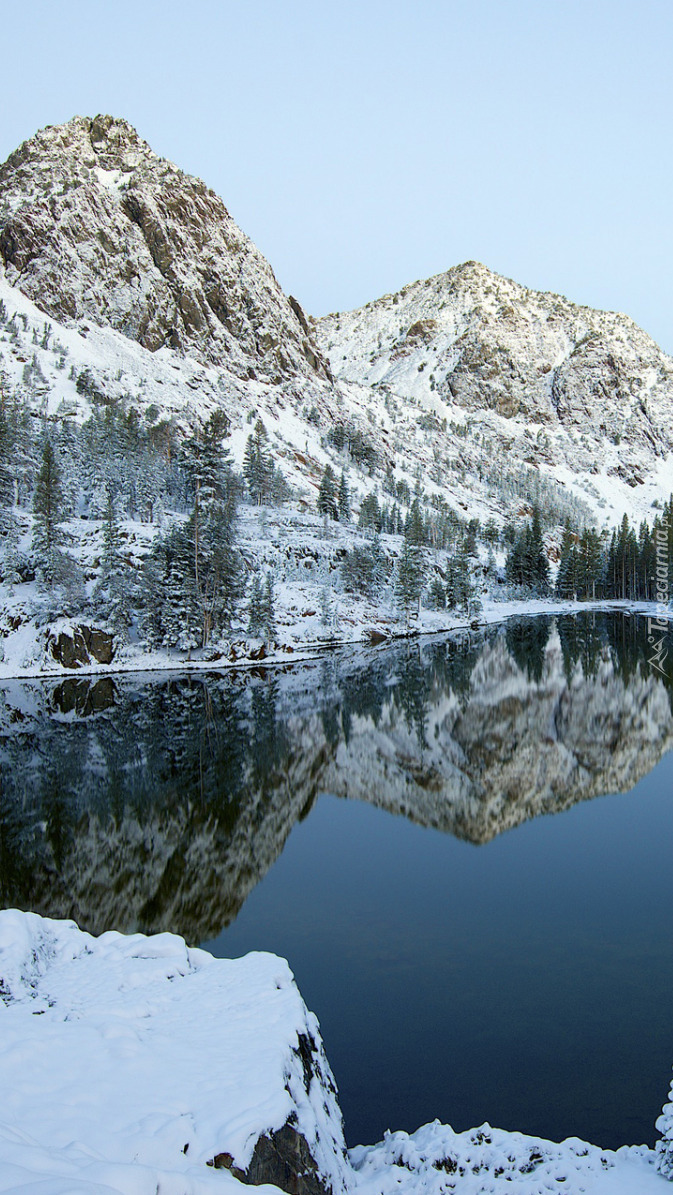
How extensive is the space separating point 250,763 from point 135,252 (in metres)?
181

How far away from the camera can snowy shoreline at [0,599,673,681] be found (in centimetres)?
5419

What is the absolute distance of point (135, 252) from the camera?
563 ft

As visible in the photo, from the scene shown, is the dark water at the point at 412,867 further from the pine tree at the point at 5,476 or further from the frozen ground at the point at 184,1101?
the pine tree at the point at 5,476

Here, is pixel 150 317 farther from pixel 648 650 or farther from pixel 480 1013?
pixel 480 1013

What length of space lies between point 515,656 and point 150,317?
479ft

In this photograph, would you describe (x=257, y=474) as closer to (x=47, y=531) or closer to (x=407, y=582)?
(x=407, y=582)

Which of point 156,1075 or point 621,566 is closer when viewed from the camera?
point 156,1075

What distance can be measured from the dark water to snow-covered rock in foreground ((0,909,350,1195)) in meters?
2.30

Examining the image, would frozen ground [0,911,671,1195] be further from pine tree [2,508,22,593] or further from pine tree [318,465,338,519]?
pine tree [318,465,338,519]

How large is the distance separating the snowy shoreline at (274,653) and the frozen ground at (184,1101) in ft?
155

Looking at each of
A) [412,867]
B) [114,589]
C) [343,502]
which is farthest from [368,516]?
[412,867]

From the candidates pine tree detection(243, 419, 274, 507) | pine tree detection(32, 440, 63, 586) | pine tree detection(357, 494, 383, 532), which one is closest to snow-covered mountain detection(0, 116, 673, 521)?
pine tree detection(357, 494, 383, 532)

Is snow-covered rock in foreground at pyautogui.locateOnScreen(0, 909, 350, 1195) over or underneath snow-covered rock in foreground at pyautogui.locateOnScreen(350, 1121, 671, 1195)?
over

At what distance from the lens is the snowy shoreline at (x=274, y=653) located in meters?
54.2
